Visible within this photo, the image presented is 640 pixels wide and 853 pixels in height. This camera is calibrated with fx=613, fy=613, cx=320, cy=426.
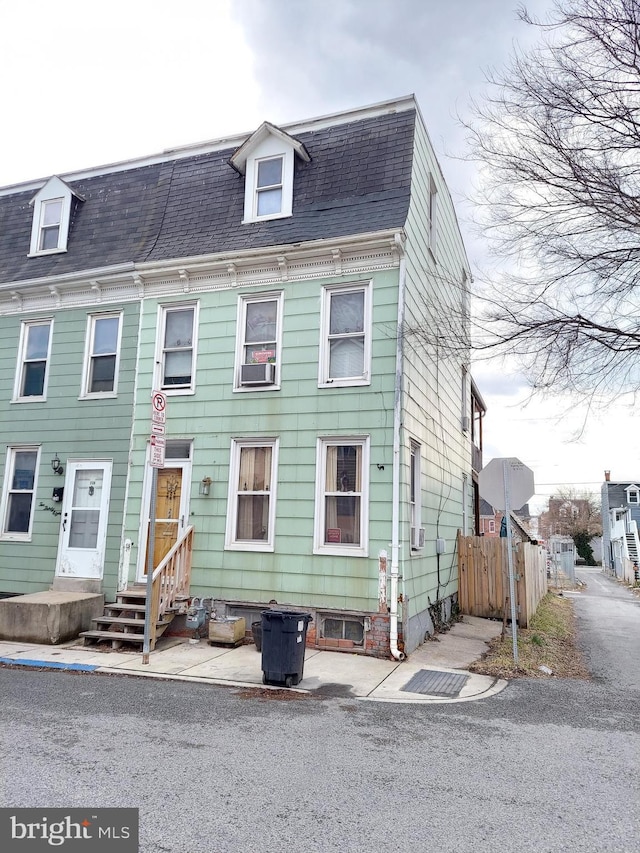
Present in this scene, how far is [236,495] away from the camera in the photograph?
1047 cm

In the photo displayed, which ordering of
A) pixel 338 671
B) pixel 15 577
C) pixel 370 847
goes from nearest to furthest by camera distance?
pixel 370 847
pixel 338 671
pixel 15 577

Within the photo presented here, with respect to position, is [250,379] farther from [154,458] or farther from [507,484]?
[507,484]

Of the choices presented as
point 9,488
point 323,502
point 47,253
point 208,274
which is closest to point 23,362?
point 47,253

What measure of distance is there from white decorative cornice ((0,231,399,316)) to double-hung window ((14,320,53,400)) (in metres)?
0.39

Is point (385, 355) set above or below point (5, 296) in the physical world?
below

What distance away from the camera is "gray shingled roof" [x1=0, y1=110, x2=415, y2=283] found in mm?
10695

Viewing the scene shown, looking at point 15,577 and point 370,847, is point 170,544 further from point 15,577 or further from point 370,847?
point 370,847

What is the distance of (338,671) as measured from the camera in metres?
8.15

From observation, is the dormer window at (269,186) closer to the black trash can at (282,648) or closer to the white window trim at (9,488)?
the white window trim at (9,488)

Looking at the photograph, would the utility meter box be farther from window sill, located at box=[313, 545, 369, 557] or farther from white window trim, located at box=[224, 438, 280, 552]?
window sill, located at box=[313, 545, 369, 557]

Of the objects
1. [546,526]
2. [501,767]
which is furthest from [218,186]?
[546,526]

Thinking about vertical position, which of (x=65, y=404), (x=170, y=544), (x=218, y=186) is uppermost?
(x=218, y=186)

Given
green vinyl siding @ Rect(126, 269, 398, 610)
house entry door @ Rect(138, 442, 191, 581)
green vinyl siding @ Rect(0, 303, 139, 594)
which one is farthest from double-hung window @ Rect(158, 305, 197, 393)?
house entry door @ Rect(138, 442, 191, 581)

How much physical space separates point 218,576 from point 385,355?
180 inches
